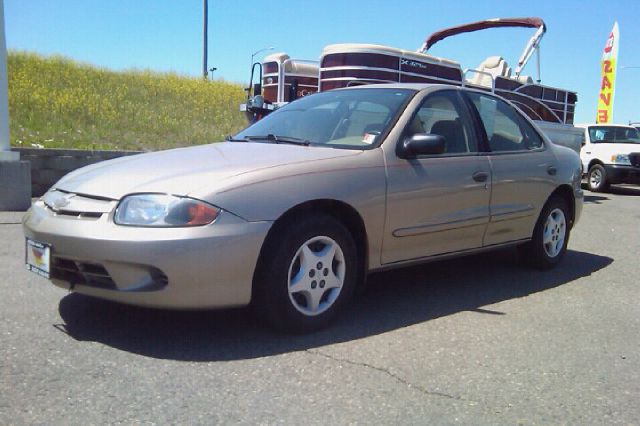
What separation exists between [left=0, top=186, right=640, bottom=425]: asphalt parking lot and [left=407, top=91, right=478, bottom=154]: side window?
112 centimetres

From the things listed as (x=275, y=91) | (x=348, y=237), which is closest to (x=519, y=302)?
(x=348, y=237)

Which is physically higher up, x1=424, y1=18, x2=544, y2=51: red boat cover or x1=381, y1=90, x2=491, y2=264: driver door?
x1=424, y1=18, x2=544, y2=51: red boat cover

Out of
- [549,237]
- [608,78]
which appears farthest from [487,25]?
[608,78]

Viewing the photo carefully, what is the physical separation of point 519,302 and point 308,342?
6.04 feet

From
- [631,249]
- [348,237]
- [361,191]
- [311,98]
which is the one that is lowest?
[631,249]

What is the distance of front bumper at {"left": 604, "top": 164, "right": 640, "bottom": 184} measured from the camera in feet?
48.7

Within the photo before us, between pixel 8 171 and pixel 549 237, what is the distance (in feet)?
20.7

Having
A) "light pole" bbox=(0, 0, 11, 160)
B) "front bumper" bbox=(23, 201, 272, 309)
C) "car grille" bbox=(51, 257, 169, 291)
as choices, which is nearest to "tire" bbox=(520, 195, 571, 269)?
"front bumper" bbox=(23, 201, 272, 309)

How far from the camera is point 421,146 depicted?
4.02 meters

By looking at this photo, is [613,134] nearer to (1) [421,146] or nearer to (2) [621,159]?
(2) [621,159]

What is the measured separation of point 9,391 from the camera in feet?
8.91

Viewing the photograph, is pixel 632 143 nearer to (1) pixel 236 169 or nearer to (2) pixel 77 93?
(1) pixel 236 169

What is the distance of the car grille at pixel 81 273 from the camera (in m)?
3.22

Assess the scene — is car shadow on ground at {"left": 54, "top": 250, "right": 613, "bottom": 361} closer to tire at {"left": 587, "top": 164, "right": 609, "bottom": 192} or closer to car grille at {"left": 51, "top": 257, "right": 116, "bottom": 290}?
car grille at {"left": 51, "top": 257, "right": 116, "bottom": 290}
